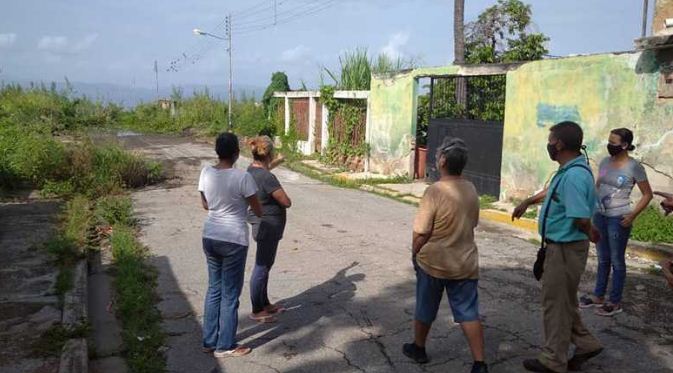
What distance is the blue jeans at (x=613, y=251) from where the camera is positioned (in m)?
4.93

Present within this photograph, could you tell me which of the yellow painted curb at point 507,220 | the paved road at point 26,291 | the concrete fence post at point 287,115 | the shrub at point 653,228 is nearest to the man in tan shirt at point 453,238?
the paved road at point 26,291

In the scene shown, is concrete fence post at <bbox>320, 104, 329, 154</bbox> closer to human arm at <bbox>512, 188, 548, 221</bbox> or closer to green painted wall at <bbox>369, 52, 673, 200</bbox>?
green painted wall at <bbox>369, 52, 673, 200</bbox>

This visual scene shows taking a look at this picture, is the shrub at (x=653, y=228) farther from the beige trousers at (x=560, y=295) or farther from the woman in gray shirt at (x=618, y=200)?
the beige trousers at (x=560, y=295)

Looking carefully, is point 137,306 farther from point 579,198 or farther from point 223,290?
point 579,198

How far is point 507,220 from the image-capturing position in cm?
981

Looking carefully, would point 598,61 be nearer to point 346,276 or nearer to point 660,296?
point 660,296

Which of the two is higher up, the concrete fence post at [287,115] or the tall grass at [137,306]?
the concrete fence post at [287,115]

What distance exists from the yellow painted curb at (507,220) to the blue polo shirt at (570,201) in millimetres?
5592

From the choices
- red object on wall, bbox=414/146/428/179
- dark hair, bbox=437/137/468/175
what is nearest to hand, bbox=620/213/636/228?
dark hair, bbox=437/137/468/175

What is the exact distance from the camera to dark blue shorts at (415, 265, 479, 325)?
3736 mm

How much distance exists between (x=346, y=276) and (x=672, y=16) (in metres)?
6.80

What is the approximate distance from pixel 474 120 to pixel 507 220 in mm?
3024

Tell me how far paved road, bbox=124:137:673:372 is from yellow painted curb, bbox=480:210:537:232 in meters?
0.37

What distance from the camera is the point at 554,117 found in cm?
992
